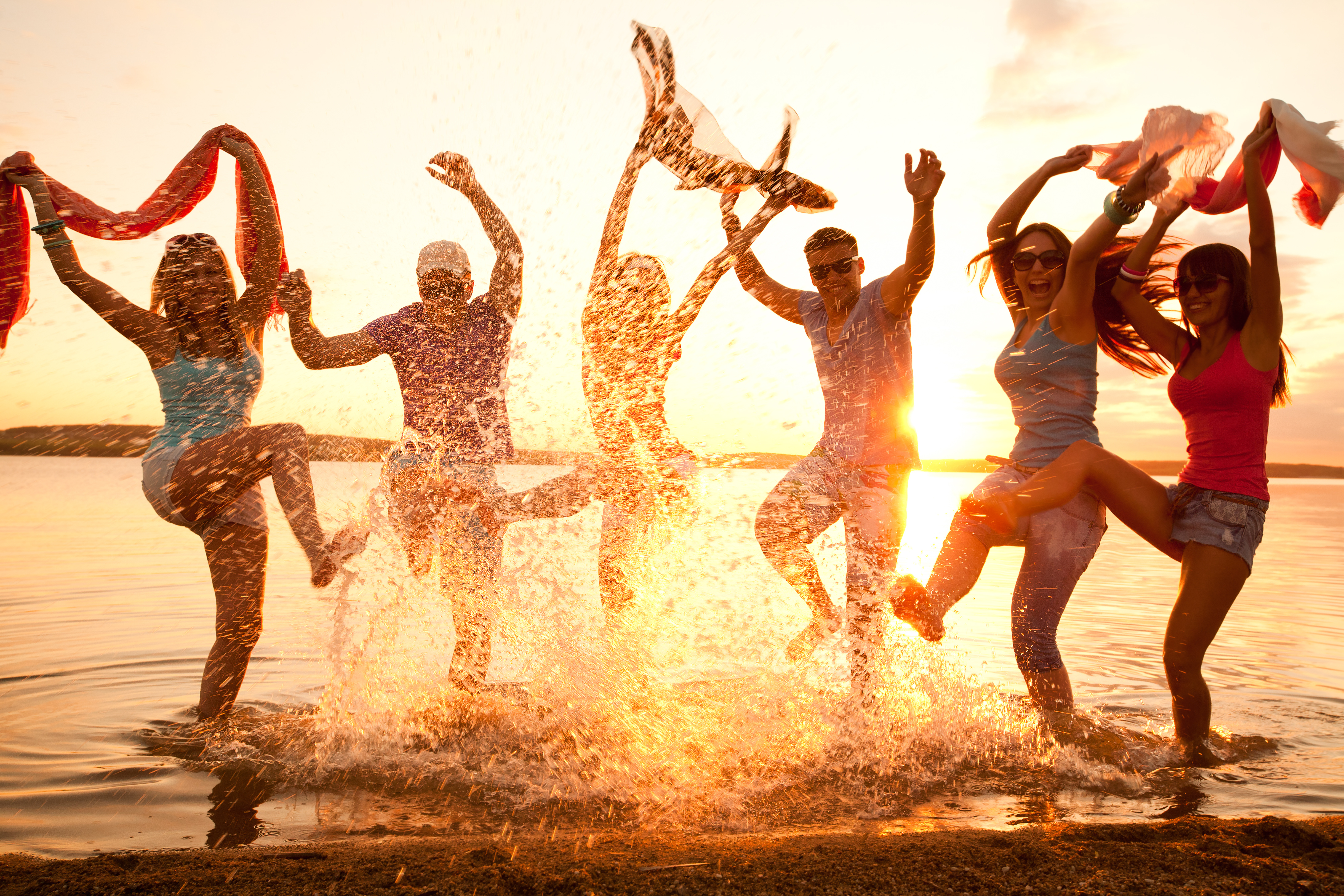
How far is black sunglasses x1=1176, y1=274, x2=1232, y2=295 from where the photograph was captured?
3.78 metres

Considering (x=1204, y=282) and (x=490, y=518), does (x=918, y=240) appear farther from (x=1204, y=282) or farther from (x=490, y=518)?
(x=490, y=518)

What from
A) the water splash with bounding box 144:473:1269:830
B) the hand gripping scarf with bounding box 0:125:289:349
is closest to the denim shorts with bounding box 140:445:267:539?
the water splash with bounding box 144:473:1269:830

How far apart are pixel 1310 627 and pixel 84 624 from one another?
38.6ft

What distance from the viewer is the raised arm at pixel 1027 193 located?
4207 millimetres

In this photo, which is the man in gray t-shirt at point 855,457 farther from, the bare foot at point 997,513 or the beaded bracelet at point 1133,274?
the beaded bracelet at point 1133,274

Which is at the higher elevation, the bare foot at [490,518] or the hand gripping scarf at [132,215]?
the hand gripping scarf at [132,215]

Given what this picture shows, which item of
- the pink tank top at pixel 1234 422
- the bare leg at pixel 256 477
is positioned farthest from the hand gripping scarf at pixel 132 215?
the pink tank top at pixel 1234 422

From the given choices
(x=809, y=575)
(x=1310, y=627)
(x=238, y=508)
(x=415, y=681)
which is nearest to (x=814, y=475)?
(x=809, y=575)

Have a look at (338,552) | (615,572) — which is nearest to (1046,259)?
(615,572)

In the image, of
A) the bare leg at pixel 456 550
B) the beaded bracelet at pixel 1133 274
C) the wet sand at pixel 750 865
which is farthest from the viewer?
the bare leg at pixel 456 550

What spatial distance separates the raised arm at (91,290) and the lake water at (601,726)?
41.7 inches

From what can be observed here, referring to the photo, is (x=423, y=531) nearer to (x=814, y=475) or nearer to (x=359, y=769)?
(x=359, y=769)

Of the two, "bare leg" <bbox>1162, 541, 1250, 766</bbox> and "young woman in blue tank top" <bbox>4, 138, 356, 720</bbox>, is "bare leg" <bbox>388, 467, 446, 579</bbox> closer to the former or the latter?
"young woman in blue tank top" <bbox>4, 138, 356, 720</bbox>

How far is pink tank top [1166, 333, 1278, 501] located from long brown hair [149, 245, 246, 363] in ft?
16.2
